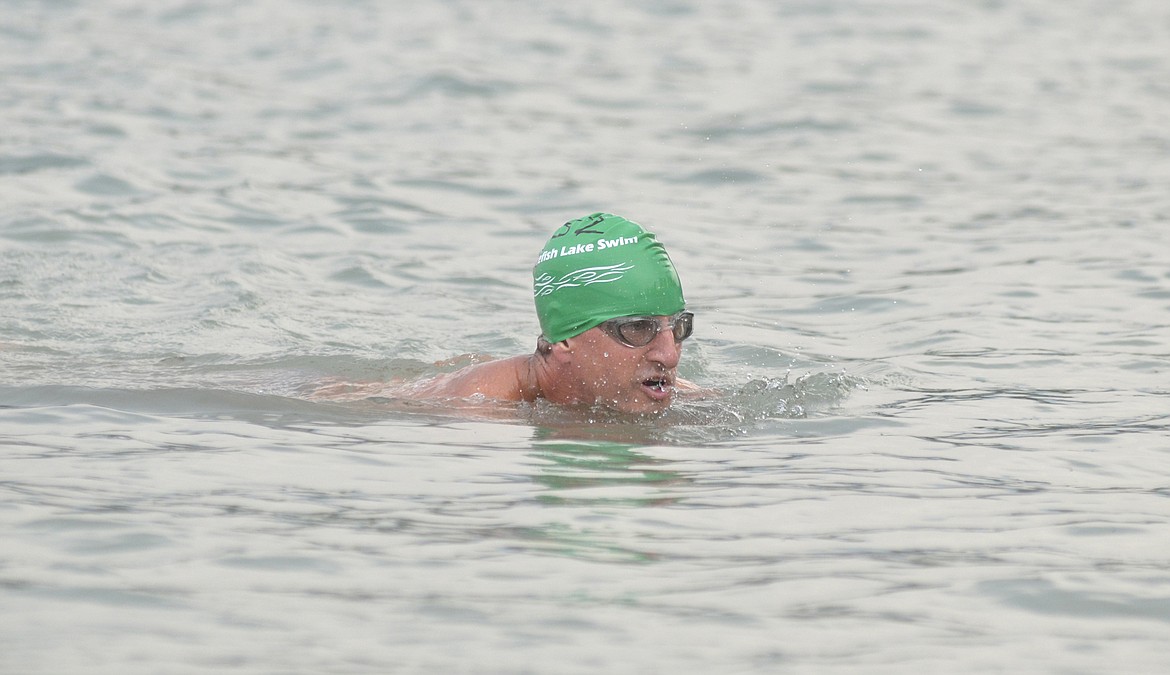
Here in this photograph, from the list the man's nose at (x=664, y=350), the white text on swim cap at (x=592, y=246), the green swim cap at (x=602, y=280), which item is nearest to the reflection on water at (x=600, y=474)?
the man's nose at (x=664, y=350)

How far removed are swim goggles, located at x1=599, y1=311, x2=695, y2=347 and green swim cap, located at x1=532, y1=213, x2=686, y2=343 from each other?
0.11ft

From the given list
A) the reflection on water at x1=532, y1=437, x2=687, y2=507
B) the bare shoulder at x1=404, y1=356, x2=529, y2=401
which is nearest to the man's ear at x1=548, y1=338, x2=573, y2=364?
the bare shoulder at x1=404, y1=356, x2=529, y2=401

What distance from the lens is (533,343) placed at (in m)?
10.7

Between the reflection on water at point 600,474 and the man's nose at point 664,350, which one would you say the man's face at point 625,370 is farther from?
the reflection on water at point 600,474

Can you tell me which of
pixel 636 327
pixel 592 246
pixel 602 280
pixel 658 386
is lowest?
pixel 658 386

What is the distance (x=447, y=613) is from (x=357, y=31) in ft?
62.6

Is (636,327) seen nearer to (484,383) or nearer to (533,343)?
(484,383)

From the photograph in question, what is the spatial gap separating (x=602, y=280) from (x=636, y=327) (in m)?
0.28

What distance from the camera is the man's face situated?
795 cm

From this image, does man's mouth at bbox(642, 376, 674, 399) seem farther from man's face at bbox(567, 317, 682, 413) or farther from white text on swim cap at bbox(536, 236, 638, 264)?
white text on swim cap at bbox(536, 236, 638, 264)

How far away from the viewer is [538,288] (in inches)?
328

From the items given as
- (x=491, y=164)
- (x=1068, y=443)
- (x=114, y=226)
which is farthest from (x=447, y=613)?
(x=491, y=164)

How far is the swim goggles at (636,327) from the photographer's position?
802cm

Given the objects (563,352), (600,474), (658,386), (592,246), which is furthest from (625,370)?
(600,474)
